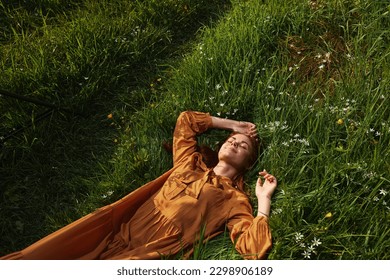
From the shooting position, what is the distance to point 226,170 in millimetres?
4059

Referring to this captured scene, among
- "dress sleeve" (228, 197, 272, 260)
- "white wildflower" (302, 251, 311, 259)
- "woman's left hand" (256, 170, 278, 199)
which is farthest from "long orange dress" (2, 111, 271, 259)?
"white wildflower" (302, 251, 311, 259)

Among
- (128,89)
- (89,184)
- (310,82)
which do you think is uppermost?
(310,82)

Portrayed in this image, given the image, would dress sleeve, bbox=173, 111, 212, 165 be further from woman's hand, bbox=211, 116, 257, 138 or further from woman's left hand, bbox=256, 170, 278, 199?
woman's left hand, bbox=256, 170, 278, 199

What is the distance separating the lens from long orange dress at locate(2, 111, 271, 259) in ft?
11.7

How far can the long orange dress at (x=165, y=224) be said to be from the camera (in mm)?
3561

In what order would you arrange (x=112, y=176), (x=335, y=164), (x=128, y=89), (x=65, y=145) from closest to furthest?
(x=335, y=164)
(x=112, y=176)
(x=65, y=145)
(x=128, y=89)

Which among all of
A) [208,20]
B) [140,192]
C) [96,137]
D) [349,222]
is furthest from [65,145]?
[349,222]

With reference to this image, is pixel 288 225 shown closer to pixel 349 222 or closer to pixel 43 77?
pixel 349 222

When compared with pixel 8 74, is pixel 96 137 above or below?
below

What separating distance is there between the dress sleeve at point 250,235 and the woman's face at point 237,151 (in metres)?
0.44

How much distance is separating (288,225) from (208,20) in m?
2.94

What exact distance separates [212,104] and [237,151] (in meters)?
0.63

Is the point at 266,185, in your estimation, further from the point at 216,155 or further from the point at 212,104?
the point at 212,104

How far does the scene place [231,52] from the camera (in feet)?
15.5
